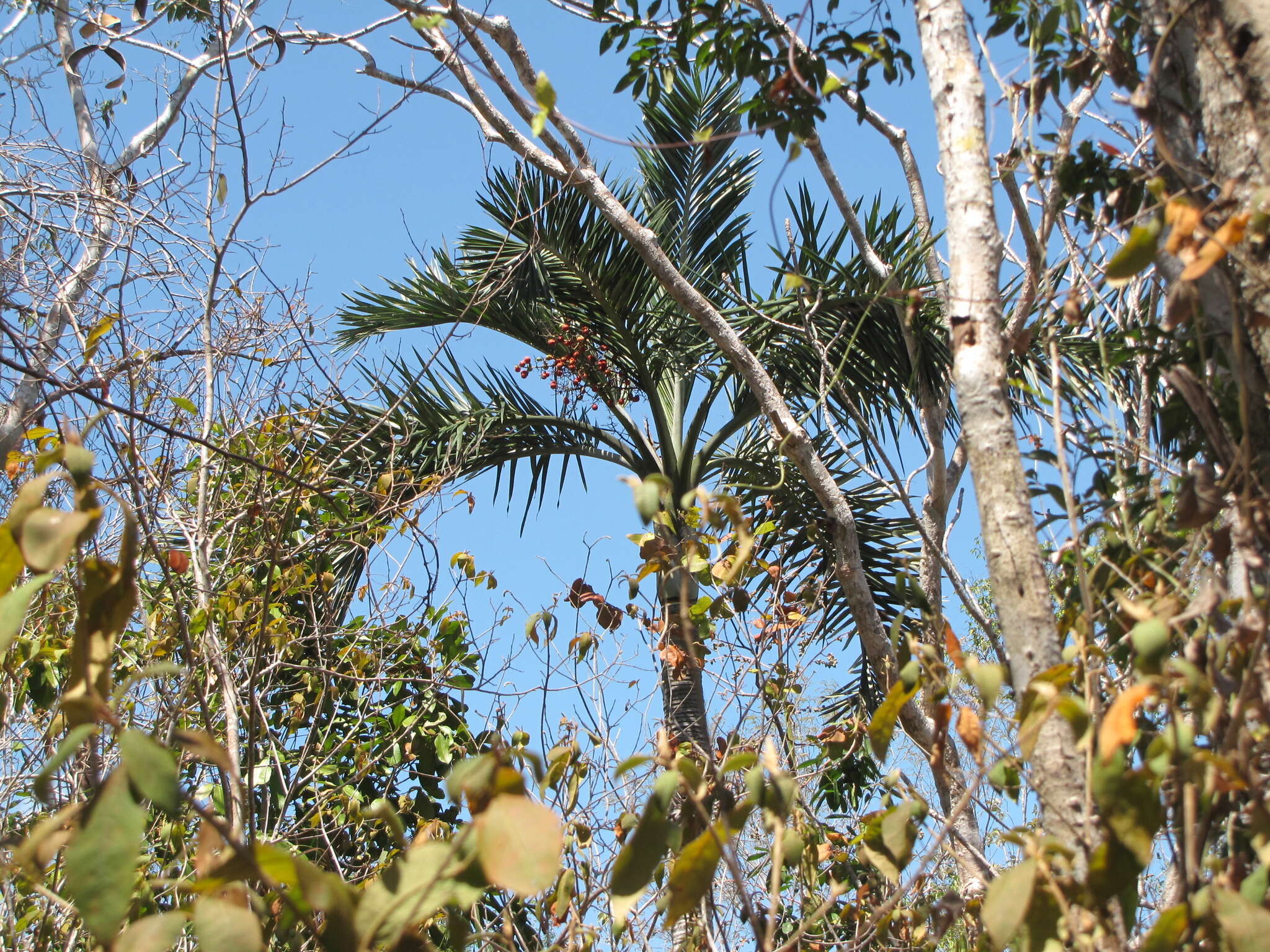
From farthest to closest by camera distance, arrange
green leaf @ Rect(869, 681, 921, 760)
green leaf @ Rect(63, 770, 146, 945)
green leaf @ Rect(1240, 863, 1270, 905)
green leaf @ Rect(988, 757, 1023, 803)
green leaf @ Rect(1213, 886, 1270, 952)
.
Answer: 1. green leaf @ Rect(988, 757, 1023, 803)
2. green leaf @ Rect(869, 681, 921, 760)
3. green leaf @ Rect(1240, 863, 1270, 905)
4. green leaf @ Rect(1213, 886, 1270, 952)
5. green leaf @ Rect(63, 770, 146, 945)

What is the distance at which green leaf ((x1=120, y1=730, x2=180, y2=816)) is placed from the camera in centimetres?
70

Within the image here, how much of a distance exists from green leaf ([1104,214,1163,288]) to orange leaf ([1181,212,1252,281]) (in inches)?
1.7

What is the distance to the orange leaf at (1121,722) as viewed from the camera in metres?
0.80

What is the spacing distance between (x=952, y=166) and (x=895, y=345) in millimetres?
2993

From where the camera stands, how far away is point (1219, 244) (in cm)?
101

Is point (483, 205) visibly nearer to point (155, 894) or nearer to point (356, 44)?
point (356, 44)

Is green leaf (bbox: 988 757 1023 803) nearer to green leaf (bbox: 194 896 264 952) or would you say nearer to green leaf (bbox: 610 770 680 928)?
green leaf (bbox: 610 770 680 928)

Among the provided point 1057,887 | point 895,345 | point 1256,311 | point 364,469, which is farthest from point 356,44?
point 1057,887

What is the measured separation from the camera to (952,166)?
1.53 m

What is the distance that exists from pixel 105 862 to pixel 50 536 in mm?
278

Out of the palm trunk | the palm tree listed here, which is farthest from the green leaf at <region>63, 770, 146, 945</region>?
the palm tree

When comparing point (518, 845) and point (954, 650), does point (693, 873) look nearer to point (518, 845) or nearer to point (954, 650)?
point (518, 845)

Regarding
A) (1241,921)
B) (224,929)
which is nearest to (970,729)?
(1241,921)

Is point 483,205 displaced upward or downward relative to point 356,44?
upward
